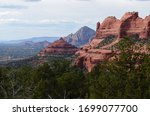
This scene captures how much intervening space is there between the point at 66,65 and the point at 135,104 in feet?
186

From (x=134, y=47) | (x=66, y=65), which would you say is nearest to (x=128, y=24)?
(x=66, y=65)

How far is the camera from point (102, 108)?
14273 millimetres

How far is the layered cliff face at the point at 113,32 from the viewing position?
15002 cm

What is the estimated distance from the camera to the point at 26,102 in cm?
1498

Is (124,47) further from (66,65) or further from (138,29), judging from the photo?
(138,29)

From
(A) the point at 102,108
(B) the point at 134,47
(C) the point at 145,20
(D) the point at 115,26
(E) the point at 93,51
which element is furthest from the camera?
(D) the point at 115,26

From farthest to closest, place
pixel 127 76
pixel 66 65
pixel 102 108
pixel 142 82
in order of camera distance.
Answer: pixel 66 65 < pixel 127 76 < pixel 142 82 < pixel 102 108

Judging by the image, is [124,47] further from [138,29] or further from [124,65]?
[138,29]

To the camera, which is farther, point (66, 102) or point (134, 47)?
point (134, 47)

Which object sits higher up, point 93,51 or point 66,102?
point 66,102

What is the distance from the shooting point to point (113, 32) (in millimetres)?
184625

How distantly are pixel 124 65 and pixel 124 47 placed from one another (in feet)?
5.35

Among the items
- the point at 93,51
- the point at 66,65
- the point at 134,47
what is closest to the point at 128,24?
the point at 93,51

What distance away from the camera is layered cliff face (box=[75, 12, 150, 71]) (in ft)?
492
